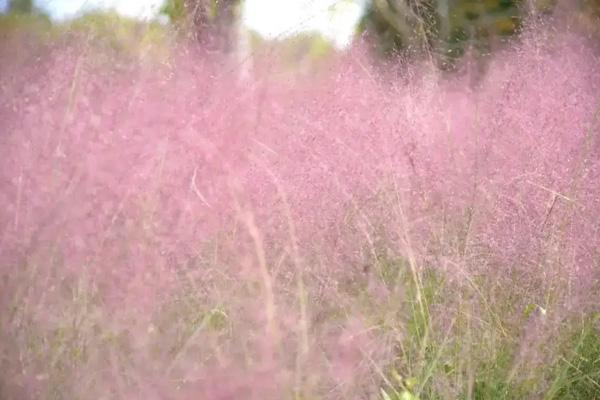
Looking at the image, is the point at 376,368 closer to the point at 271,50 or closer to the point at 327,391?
the point at 327,391

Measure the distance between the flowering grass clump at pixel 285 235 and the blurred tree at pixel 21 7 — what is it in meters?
0.22

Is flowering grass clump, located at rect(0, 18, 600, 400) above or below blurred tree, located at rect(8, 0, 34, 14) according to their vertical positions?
below

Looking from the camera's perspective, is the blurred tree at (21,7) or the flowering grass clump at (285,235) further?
the blurred tree at (21,7)

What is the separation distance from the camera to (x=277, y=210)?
1.71m

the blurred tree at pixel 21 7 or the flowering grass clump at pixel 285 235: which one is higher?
the blurred tree at pixel 21 7

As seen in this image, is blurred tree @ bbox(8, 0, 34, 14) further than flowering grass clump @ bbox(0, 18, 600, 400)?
Yes

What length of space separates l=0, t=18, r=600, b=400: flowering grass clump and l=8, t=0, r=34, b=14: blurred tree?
0.22 metres

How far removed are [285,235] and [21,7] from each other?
850mm

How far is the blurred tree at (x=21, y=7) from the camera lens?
1899 mm

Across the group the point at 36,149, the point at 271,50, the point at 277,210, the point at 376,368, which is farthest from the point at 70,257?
the point at 271,50

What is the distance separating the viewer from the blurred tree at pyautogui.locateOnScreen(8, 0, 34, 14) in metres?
1.90

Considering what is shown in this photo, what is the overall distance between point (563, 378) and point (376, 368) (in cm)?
41

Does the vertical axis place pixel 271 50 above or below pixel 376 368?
above

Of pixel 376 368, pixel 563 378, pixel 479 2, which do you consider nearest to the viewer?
pixel 376 368
